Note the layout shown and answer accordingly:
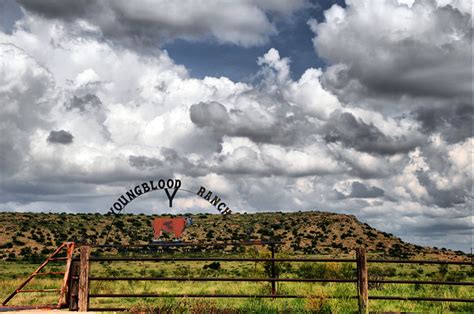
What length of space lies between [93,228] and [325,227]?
3050 centimetres

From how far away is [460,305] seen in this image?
58.0ft

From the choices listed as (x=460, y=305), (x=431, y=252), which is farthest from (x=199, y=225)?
(x=460, y=305)

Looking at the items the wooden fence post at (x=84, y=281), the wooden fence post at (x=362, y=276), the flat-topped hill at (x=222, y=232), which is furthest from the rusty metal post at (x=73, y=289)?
the flat-topped hill at (x=222, y=232)

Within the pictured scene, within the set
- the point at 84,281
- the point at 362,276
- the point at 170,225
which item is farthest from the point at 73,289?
the point at 170,225

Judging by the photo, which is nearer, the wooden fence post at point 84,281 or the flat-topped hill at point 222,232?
the wooden fence post at point 84,281

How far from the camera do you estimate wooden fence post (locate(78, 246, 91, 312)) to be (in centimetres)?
1323

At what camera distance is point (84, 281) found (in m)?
13.3

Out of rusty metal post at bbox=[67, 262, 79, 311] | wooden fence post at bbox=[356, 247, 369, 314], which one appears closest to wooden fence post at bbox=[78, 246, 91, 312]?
rusty metal post at bbox=[67, 262, 79, 311]

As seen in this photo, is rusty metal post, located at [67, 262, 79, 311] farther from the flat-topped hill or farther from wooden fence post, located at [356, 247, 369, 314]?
the flat-topped hill

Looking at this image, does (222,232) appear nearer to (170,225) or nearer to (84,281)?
(170,225)

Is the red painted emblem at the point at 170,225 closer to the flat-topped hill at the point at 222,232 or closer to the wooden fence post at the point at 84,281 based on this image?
the flat-topped hill at the point at 222,232

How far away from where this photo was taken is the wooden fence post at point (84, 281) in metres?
13.2

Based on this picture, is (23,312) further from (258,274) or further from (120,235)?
(120,235)

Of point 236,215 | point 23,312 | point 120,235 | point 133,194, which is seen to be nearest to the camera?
point 23,312
